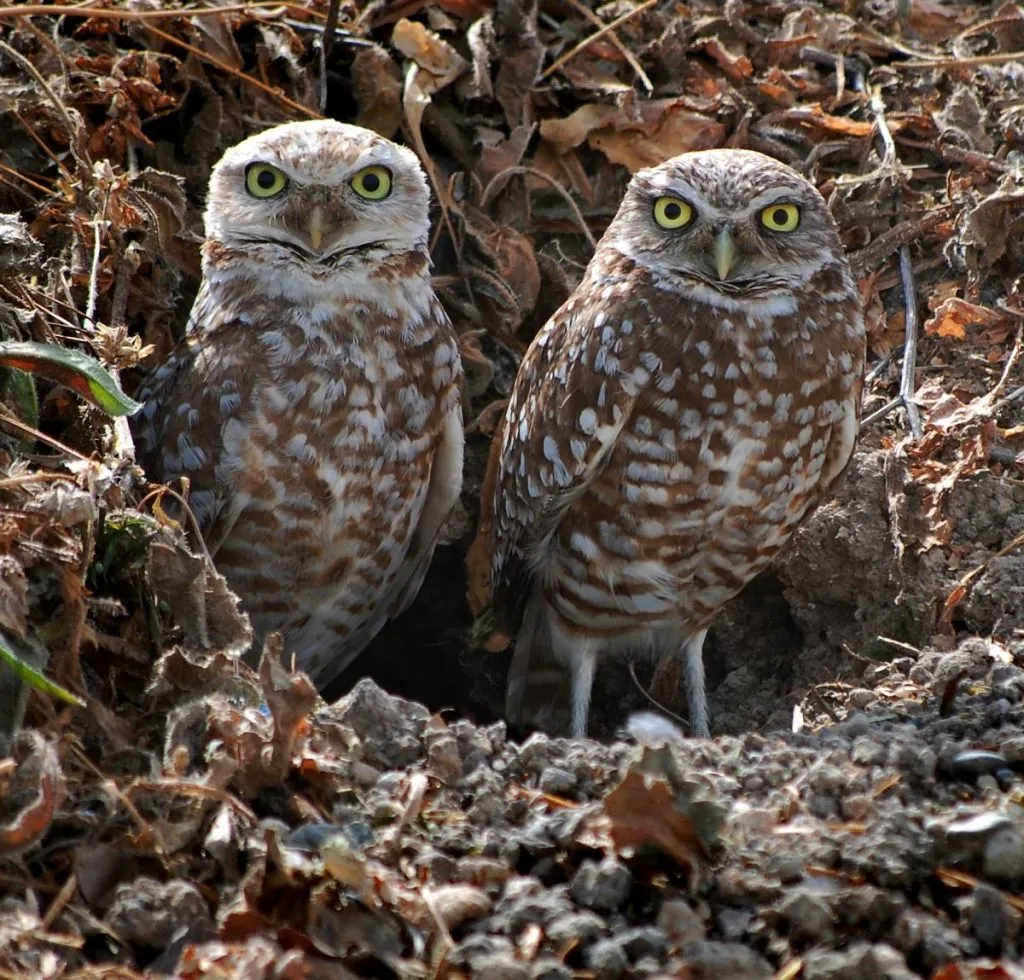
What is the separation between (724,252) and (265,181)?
141cm

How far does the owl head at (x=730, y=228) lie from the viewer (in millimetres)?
4254

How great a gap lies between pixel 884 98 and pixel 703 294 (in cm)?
194

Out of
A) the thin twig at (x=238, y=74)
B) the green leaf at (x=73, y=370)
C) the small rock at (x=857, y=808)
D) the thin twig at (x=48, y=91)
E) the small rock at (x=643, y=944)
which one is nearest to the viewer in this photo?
the small rock at (x=643, y=944)

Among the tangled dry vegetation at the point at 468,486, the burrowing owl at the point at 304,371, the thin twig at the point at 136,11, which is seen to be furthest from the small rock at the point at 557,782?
the thin twig at the point at 136,11

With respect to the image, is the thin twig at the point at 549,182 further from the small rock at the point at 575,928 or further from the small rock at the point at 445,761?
the small rock at the point at 575,928

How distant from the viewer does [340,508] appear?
433 centimetres

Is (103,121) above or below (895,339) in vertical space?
above

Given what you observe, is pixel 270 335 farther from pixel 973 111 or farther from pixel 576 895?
pixel 973 111

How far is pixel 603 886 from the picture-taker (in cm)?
252

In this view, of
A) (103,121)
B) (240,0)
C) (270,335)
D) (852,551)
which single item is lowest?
(852,551)

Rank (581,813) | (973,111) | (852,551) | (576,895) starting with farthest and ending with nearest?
Result: (973,111), (852,551), (581,813), (576,895)

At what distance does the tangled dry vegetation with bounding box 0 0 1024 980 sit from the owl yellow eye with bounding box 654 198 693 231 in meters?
1.06

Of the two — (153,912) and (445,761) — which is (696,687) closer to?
(445,761)

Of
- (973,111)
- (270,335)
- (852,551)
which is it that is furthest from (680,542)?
(973,111)
